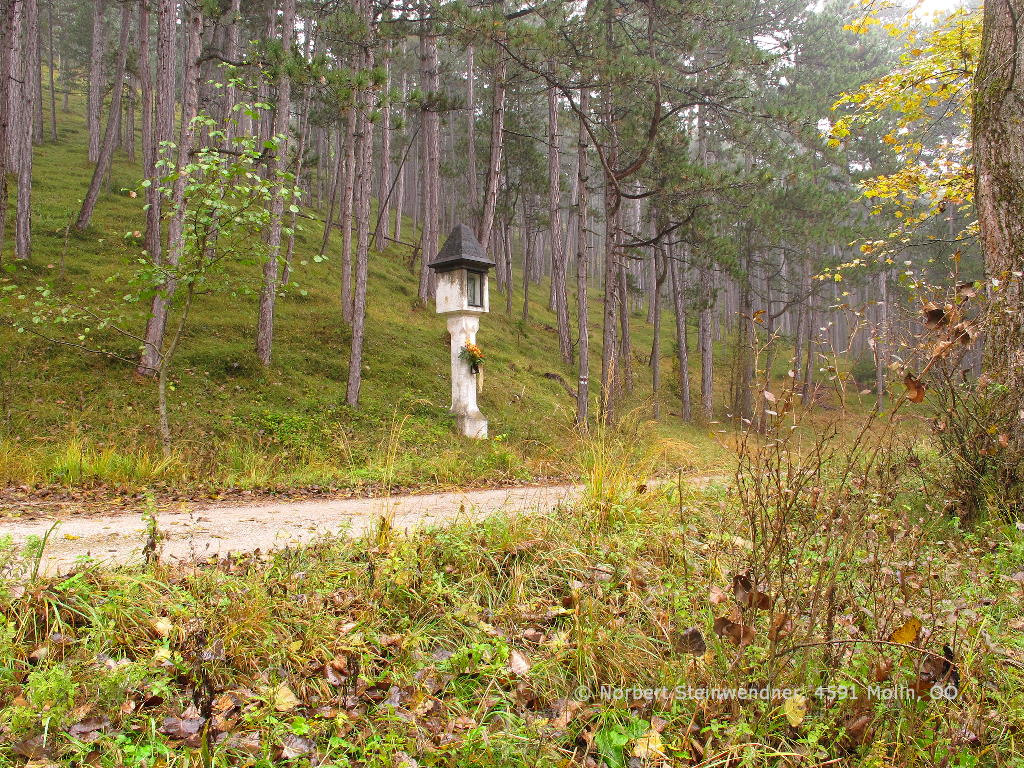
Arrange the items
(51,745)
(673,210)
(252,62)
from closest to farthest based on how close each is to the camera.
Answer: (51,745), (252,62), (673,210)

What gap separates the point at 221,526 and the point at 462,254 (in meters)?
6.83

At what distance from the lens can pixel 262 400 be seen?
33.6ft

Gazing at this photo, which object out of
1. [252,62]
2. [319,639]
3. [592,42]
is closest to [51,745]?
[319,639]

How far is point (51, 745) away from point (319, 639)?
910 millimetres

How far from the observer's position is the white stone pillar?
34.1 ft

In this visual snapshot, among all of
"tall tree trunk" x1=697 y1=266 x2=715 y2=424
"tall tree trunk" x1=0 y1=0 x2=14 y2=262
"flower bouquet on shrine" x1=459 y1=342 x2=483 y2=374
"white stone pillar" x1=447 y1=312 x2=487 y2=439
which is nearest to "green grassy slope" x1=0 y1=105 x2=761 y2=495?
"white stone pillar" x1=447 y1=312 x2=487 y2=439

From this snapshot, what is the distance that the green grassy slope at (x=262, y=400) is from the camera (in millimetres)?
6863

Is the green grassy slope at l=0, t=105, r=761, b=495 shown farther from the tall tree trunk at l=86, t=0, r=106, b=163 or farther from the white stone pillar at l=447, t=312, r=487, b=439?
the tall tree trunk at l=86, t=0, r=106, b=163

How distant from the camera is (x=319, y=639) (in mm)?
2555

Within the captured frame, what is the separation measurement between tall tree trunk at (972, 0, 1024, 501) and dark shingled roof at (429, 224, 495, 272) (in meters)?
6.93

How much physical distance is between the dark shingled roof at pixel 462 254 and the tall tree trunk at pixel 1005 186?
22.7 ft

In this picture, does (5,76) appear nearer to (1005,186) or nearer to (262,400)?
(262,400)

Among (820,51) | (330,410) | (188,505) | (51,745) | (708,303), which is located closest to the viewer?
(51,745)

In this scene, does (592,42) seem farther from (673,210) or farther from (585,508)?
(585,508)
